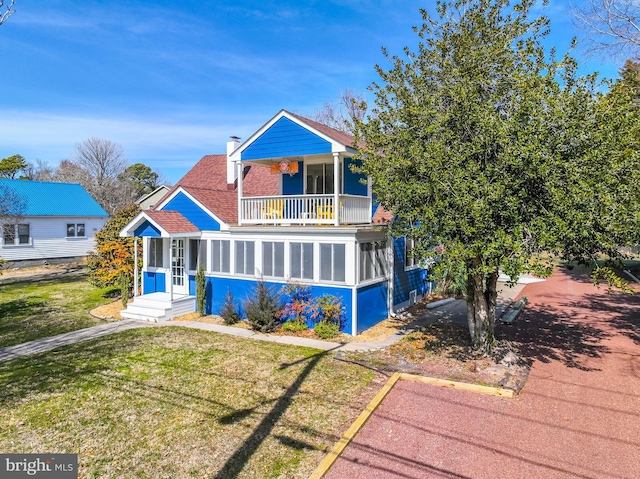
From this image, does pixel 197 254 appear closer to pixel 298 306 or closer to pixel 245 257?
pixel 245 257

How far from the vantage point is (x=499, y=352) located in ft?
30.6


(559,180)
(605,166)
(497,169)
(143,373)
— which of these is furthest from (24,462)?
(605,166)

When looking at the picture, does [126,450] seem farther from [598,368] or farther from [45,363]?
[598,368]

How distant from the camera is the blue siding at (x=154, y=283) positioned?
→ 599 inches

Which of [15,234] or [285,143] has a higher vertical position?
[285,143]

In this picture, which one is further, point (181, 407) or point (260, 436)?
point (181, 407)

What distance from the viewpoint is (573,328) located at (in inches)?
478

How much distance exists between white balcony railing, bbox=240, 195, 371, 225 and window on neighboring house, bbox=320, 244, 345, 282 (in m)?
0.77

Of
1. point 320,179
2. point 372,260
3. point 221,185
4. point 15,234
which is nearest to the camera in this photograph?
point 372,260

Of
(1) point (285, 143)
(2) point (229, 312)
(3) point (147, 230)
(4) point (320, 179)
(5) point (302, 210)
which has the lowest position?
(2) point (229, 312)

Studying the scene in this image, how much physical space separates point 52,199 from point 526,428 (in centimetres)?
3295

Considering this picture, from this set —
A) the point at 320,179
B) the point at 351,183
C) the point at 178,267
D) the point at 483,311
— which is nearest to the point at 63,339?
the point at 178,267

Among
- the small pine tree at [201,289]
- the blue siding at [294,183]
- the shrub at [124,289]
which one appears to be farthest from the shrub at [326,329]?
the shrub at [124,289]

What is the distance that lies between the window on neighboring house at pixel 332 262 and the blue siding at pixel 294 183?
11.9 ft
